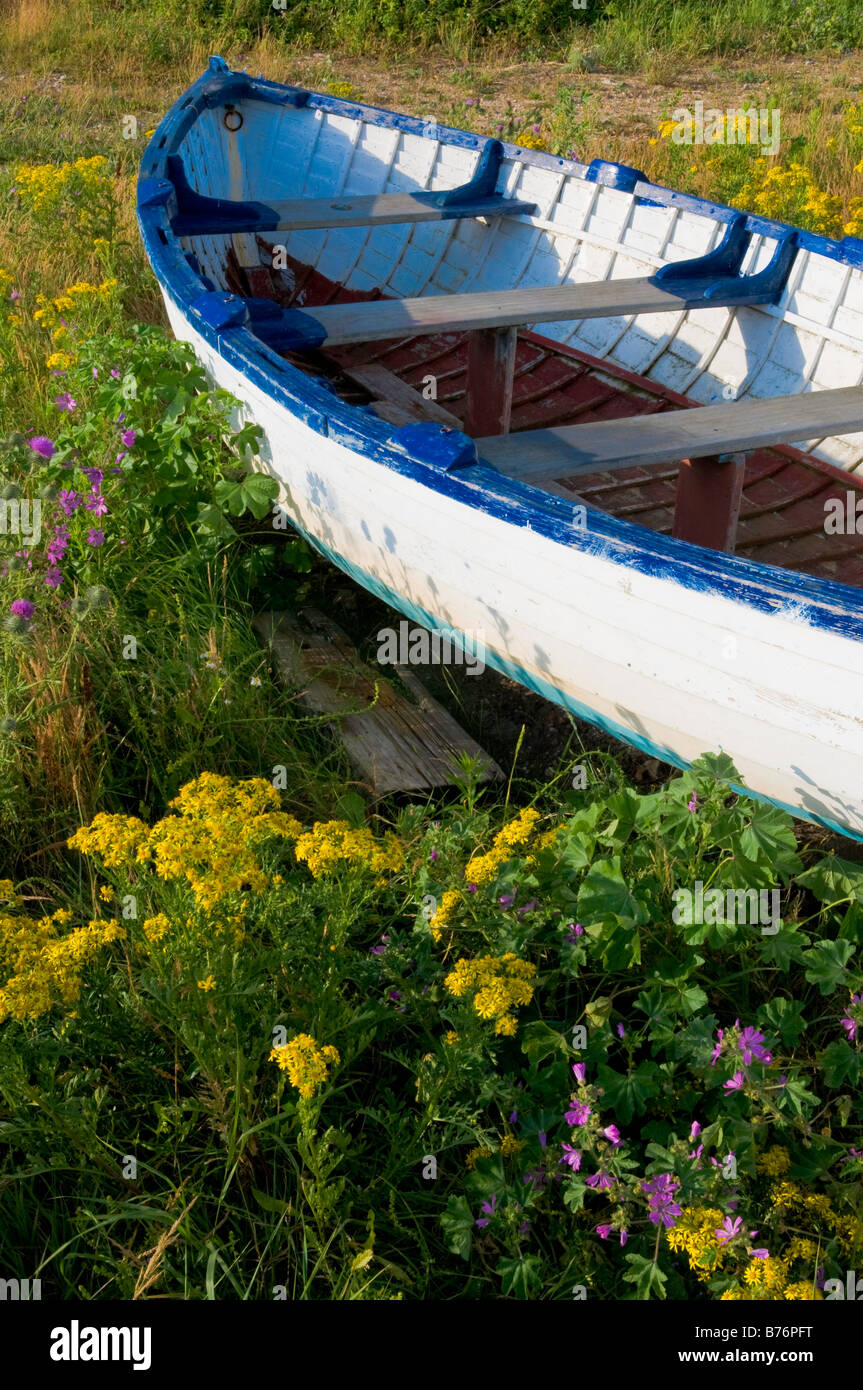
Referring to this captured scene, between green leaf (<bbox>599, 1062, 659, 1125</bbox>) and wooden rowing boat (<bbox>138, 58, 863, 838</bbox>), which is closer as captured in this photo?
green leaf (<bbox>599, 1062, 659, 1125</bbox>)

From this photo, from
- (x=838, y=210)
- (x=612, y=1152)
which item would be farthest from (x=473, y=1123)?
(x=838, y=210)

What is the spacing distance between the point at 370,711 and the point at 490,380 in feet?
5.02

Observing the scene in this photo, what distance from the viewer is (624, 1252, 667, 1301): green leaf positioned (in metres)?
1.87

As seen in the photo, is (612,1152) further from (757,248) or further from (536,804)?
(757,248)

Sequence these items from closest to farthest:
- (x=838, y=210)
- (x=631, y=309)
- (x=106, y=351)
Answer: (x=106, y=351) → (x=631, y=309) → (x=838, y=210)

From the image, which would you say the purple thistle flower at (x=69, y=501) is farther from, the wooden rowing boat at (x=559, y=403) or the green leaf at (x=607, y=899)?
the green leaf at (x=607, y=899)

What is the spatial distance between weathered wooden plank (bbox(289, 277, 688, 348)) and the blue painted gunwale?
447 mm

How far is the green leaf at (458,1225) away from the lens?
193 cm

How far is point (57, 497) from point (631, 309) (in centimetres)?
212

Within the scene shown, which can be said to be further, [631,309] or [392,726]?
[631,309]

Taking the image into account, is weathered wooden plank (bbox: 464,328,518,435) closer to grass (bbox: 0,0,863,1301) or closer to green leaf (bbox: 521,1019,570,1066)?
grass (bbox: 0,0,863,1301)

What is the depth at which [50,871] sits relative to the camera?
2.82 meters

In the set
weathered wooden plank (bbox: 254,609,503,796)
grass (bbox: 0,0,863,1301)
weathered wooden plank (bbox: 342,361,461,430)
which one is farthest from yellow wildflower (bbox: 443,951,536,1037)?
weathered wooden plank (bbox: 342,361,461,430)

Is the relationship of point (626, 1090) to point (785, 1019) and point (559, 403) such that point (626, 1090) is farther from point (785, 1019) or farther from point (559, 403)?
point (559, 403)
